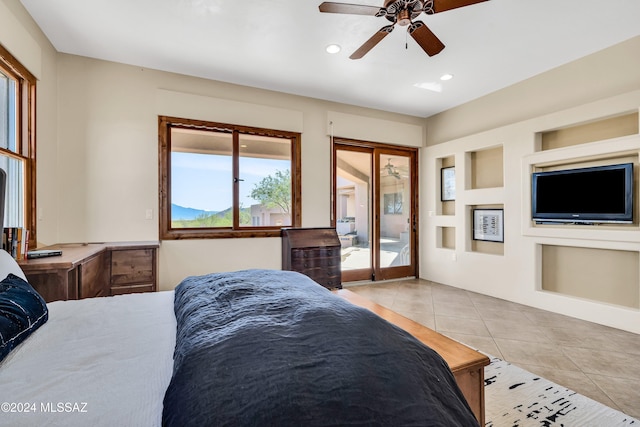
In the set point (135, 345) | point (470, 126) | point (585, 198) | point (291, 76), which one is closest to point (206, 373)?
point (135, 345)

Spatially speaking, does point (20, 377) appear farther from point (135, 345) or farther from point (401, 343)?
point (401, 343)

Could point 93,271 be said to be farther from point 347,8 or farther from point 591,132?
point 591,132

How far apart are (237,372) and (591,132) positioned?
4262mm

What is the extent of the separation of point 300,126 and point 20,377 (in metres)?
3.79

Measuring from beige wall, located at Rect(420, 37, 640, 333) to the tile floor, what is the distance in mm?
302

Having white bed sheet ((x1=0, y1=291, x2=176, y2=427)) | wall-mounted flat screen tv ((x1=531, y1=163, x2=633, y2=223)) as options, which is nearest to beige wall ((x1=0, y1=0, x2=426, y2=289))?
white bed sheet ((x1=0, y1=291, x2=176, y2=427))

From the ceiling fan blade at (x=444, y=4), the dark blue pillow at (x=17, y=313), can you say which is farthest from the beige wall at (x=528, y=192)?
the dark blue pillow at (x=17, y=313)

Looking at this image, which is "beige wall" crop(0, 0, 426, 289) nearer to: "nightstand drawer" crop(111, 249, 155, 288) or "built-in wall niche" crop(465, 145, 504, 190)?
"nightstand drawer" crop(111, 249, 155, 288)

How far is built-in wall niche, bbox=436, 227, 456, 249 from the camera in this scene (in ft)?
16.1

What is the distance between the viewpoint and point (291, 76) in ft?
11.9

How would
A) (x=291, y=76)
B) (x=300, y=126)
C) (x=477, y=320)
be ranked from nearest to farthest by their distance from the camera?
(x=477, y=320), (x=291, y=76), (x=300, y=126)

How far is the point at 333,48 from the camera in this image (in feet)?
9.84

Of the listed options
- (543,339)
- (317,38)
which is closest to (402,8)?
(317,38)

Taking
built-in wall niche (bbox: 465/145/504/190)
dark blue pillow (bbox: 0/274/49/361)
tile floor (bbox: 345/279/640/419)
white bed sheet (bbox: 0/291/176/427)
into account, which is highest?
built-in wall niche (bbox: 465/145/504/190)
